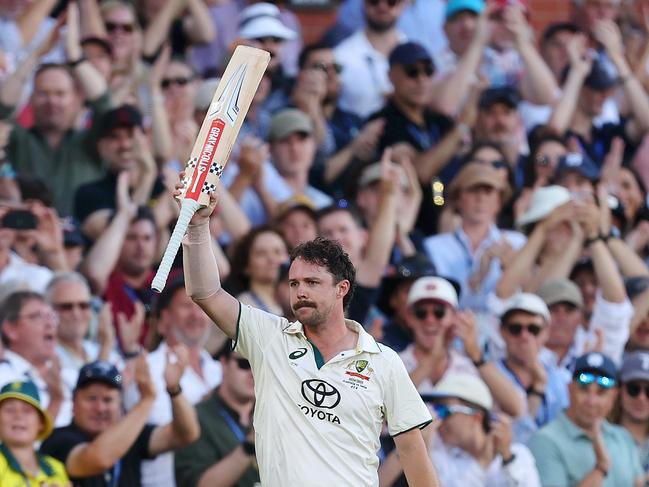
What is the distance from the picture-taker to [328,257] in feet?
25.4

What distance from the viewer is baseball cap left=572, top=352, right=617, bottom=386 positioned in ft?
37.9

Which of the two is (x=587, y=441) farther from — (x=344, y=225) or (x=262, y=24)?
(x=262, y=24)

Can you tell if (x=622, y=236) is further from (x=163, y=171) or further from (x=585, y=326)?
(x=163, y=171)

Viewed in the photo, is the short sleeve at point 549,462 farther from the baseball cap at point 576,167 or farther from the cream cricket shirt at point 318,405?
the cream cricket shirt at point 318,405

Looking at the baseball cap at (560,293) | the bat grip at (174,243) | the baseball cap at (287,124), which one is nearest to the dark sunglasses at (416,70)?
the baseball cap at (287,124)

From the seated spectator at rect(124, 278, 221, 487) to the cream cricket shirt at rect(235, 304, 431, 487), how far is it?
304 centimetres

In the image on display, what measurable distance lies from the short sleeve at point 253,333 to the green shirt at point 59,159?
5049 millimetres

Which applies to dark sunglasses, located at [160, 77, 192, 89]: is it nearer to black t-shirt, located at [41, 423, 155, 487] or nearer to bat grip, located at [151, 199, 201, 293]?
black t-shirt, located at [41, 423, 155, 487]

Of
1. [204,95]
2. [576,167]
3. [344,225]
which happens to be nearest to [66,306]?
[344,225]

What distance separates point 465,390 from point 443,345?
1.99ft

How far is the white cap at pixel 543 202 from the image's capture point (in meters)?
13.4

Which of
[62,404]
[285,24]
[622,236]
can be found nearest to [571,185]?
[622,236]

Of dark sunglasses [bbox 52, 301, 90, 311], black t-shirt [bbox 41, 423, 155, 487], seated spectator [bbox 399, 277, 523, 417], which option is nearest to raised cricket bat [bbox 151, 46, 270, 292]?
black t-shirt [bbox 41, 423, 155, 487]

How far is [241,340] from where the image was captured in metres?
7.82
